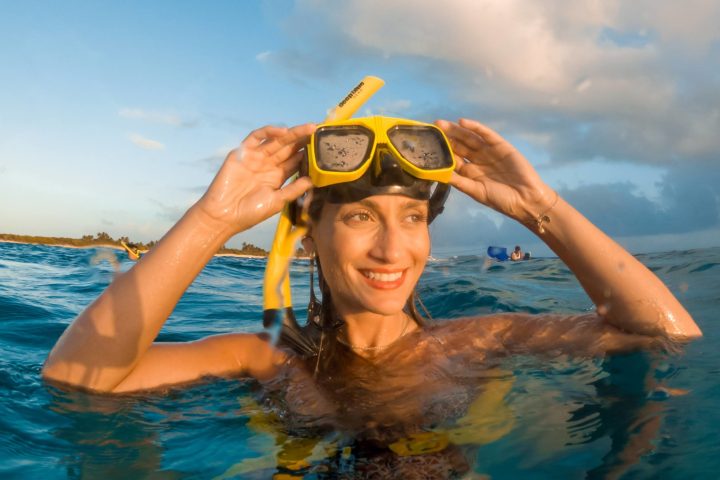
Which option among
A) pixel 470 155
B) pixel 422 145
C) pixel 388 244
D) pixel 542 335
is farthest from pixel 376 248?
pixel 542 335

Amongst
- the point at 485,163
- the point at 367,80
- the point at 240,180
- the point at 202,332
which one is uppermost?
the point at 367,80

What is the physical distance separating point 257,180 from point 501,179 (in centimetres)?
147

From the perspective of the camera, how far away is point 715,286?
25.5 ft

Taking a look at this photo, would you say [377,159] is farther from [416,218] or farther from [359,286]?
[359,286]

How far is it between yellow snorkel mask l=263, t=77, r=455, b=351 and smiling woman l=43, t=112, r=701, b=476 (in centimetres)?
1

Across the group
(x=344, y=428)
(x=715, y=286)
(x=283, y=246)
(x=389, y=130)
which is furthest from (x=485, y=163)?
(x=715, y=286)

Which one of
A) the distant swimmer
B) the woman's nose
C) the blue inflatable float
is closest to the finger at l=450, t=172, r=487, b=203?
the woman's nose

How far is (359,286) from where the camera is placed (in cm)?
329

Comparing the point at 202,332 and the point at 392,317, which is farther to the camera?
the point at 202,332

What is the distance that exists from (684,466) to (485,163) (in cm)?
195

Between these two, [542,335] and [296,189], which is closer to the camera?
[296,189]

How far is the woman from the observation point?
3121 millimetres

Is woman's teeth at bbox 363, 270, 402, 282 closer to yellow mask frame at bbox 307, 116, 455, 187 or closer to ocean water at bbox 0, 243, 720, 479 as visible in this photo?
yellow mask frame at bbox 307, 116, 455, 187

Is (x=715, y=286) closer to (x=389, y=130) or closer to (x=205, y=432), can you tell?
(x=389, y=130)
